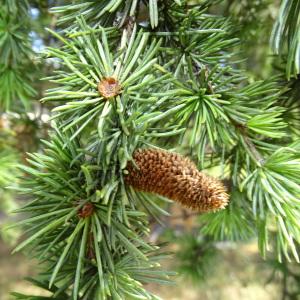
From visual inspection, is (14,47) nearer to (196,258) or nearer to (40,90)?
(40,90)

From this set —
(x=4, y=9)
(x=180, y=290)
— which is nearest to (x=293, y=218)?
(x=4, y=9)

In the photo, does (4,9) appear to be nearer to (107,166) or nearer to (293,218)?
(107,166)

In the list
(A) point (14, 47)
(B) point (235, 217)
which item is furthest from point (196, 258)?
(A) point (14, 47)

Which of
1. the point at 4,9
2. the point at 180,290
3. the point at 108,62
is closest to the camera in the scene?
the point at 108,62

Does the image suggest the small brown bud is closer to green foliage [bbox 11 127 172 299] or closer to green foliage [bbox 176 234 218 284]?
green foliage [bbox 11 127 172 299]

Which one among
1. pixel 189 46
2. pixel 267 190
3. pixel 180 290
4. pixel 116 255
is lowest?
pixel 180 290

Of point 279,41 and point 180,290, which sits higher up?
point 279,41

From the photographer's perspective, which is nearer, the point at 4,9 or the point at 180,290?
the point at 4,9
